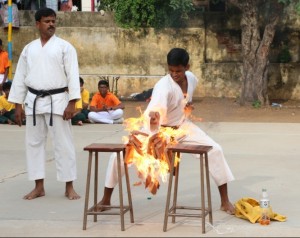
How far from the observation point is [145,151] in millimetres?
6301

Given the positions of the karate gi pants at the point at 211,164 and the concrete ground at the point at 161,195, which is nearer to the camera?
the concrete ground at the point at 161,195

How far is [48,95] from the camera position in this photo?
737 cm

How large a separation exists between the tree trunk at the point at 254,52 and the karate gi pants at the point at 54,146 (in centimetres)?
1013

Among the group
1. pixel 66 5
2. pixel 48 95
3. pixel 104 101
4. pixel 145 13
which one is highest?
pixel 66 5

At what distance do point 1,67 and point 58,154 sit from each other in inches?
368

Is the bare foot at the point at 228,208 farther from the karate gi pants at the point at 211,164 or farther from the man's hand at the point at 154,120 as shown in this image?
the man's hand at the point at 154,120

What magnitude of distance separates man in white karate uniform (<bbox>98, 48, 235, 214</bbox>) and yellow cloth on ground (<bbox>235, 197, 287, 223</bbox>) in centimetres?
17

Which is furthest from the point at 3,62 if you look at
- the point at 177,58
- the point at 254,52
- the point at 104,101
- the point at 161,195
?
the point at 177,58

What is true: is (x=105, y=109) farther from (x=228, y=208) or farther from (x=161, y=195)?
(x=228, y=208)

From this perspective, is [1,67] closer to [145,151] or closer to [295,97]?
→ [295,97]

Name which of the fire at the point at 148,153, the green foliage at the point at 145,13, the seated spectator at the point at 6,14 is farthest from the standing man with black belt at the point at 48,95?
the seated spectator at the point at 6,14

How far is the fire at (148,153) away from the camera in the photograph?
20.6ft

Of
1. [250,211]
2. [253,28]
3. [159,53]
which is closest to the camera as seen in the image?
[250,211]

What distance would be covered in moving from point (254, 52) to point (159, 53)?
2.67 meters
